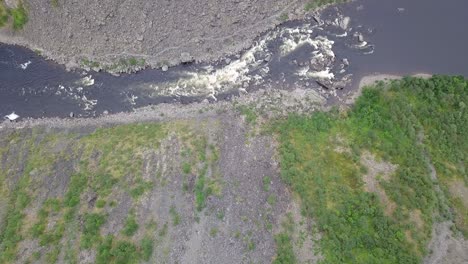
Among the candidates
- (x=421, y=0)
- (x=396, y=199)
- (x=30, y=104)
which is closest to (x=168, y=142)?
(x=30, y=104)

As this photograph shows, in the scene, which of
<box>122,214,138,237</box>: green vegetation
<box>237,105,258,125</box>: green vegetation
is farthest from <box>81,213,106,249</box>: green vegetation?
<box>237,105,258,125</box>: green vegetation

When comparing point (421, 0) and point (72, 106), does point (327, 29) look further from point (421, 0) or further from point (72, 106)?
point (72, 106)

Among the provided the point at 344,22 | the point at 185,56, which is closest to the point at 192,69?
the point at 185,56

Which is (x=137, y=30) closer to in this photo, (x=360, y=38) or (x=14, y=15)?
(x=14, y=15)

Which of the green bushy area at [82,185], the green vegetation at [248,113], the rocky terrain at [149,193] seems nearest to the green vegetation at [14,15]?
the rocky terrain at [149,193]

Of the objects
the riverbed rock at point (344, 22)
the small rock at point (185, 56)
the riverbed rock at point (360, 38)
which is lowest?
the riverbed rock at point (360, 38)

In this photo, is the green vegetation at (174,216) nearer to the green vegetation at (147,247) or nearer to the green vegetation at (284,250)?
the green vegetation at (147,247)
